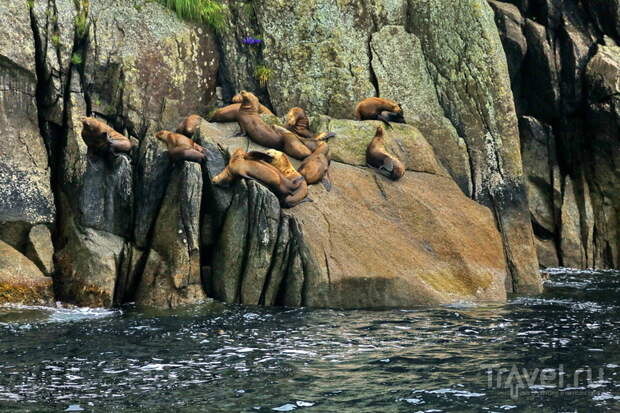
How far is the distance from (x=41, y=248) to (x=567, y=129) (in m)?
12.7

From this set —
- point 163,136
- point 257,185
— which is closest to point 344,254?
point 257,185

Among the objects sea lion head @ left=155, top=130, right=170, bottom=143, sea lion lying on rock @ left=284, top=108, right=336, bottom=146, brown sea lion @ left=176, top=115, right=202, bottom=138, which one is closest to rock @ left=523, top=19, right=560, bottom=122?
sea lion lying on rock @ left=284, top=108, right=336, bottom=146

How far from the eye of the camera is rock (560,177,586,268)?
19250 mm

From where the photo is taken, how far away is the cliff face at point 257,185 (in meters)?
12.9

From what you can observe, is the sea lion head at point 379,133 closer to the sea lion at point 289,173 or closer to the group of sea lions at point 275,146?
the group of sea lions at point 275,146

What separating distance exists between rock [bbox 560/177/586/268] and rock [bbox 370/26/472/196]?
4141 mm

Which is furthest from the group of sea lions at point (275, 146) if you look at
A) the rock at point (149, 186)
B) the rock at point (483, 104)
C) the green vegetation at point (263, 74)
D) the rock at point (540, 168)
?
the rock at point (540, 168)

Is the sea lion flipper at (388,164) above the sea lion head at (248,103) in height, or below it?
below

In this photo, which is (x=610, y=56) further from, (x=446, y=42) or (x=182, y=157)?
(x=182, y=157)

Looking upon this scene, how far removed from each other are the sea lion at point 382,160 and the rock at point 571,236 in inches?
245

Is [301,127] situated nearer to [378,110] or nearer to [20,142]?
[378,110]

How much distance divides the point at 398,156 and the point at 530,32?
6813 millimetres

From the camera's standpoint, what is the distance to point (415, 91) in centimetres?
1727

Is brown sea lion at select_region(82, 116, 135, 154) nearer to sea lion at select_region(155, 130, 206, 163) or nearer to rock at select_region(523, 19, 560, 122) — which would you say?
sea lion at select_region(155, 130, 206, 163)
